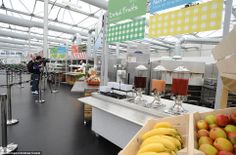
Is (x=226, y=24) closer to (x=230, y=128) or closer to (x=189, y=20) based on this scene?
(x=189, y=20)

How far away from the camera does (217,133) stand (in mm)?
953

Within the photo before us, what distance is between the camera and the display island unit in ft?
7.07

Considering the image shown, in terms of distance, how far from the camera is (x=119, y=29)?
3.14 meters

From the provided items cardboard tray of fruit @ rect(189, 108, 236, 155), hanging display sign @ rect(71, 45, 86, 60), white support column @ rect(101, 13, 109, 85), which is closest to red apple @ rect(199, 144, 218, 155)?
cardboard tray of fruit @ rect(189, 108, 236, 155)

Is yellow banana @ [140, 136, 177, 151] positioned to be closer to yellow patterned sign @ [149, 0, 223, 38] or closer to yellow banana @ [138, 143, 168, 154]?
yellow banana @ [138, 143, 168, 154]

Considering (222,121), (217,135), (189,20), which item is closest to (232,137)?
(217,135)

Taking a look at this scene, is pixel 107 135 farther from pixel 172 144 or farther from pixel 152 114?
pixel 172 144

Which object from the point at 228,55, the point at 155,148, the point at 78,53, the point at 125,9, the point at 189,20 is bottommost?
the point at 155,148

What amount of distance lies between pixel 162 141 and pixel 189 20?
1.61m

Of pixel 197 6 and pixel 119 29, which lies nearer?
pixel 197 6

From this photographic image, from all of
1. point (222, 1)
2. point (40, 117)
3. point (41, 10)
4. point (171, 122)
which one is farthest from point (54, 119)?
point (41, 10)

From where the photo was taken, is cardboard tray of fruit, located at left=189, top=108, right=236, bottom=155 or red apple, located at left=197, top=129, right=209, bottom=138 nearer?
cardboard tray of fruit, located at left=189, top=108, right=236, bottom=155

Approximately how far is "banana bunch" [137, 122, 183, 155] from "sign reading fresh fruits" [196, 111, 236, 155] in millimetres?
119

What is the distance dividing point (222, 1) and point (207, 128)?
54.6 inches
